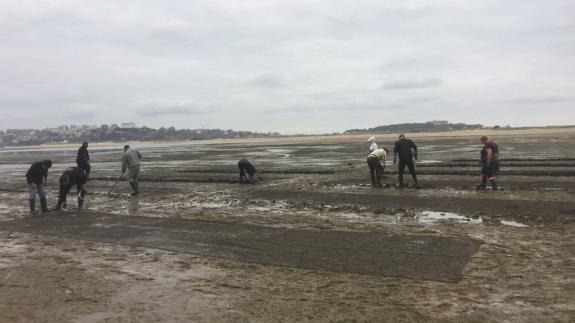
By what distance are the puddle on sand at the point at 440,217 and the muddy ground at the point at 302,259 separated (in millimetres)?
41

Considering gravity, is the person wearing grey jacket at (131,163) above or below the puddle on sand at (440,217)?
above

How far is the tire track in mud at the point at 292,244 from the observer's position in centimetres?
645

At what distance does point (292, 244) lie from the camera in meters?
7.90

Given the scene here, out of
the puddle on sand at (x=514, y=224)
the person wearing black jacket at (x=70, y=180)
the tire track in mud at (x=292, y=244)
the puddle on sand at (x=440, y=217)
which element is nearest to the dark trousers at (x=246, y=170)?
the person wearing black jacket at (x=70, y=180)

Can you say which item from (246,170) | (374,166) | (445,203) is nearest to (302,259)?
(445,203)

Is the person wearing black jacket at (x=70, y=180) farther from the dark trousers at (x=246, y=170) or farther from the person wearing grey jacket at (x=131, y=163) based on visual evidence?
the dark trousers at (x=246, y=170)

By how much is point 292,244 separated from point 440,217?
148 inches

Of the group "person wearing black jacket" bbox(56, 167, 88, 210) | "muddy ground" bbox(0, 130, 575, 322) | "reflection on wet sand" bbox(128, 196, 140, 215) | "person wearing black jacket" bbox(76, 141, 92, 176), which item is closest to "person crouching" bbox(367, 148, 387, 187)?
"muddy ground" bbox(0, 130, 575, 322)

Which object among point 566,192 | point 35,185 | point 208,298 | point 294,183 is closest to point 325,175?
point 294,183

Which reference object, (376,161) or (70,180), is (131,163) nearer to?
(70,180)

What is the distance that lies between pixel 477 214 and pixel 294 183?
27.2 ft

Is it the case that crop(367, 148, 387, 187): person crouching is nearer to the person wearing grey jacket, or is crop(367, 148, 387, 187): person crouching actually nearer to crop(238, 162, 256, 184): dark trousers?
crop(238, 162, 256, 184): dark trousers

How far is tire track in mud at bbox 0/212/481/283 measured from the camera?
645 centimetres

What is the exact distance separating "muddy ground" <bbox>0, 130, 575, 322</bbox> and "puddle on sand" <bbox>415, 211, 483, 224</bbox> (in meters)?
0.04
